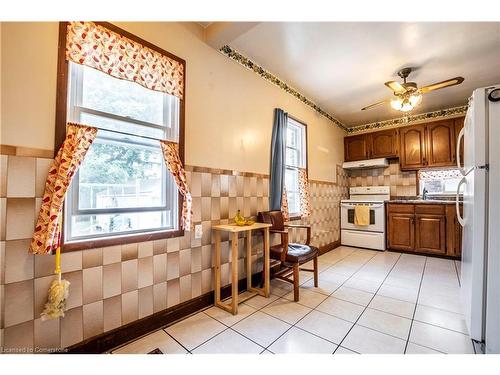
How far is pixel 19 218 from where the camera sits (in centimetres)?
121

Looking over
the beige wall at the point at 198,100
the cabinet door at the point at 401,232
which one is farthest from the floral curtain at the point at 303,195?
the cabinet door at the point at 401,232

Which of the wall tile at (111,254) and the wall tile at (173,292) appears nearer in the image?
the wall tile at (111,254)

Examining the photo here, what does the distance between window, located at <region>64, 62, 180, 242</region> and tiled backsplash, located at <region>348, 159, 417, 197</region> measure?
4473mm

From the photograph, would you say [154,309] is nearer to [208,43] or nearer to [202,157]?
[202,157]

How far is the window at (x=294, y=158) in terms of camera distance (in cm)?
349

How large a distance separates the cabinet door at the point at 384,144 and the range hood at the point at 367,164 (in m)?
0.14

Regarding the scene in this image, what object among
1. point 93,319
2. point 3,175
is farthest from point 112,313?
point 3,175

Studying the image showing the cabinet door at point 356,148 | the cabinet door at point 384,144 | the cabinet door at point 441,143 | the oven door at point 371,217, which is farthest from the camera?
the cabinet door at point 356,148

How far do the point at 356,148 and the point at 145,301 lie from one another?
15.7 feet

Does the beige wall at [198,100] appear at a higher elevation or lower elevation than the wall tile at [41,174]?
higher

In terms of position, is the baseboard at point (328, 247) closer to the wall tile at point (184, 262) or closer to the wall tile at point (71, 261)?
the wall tile at point (184, 262)

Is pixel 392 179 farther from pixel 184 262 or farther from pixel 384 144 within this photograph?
pixel 184 262

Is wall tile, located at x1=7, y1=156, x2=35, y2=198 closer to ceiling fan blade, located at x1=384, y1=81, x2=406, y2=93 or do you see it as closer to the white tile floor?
the white tile floor
